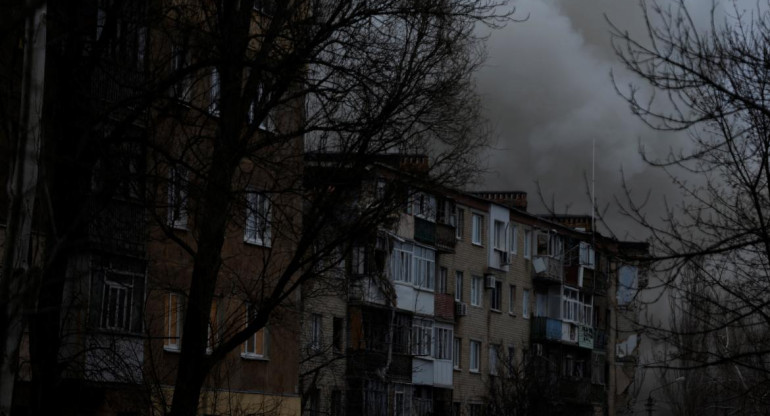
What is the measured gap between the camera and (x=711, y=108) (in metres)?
14.0

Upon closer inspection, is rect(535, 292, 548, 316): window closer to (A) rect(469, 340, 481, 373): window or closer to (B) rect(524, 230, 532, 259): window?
(B) rect(524, 230, 532, 259): window

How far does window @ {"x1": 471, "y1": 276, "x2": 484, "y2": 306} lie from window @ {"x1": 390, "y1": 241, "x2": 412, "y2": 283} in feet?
31.4

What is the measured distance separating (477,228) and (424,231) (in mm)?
8984

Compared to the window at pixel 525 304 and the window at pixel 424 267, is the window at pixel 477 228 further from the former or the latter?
the window at pixel 424 267

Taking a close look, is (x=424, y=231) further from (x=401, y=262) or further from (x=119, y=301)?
(x=119, y=301)

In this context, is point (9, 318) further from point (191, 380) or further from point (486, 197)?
A: point (486, 197)

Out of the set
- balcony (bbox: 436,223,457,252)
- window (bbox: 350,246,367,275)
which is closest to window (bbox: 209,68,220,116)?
window (bbox: 350,246,367,275)

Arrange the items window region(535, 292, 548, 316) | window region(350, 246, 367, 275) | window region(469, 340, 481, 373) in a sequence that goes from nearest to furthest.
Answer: window region(350, 246, 367, 275), window region(469, 340, 481, 373), window region(535, 292, 548, 316)

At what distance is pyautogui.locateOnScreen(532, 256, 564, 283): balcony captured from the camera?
72.8m

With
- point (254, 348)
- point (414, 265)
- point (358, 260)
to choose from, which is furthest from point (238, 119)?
point (414, 265)

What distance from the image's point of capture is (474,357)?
66938 millimetres

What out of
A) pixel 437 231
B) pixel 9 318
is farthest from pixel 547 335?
pixel 9 318

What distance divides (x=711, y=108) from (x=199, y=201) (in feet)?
17.6

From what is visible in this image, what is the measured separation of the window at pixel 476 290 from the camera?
6675cm
